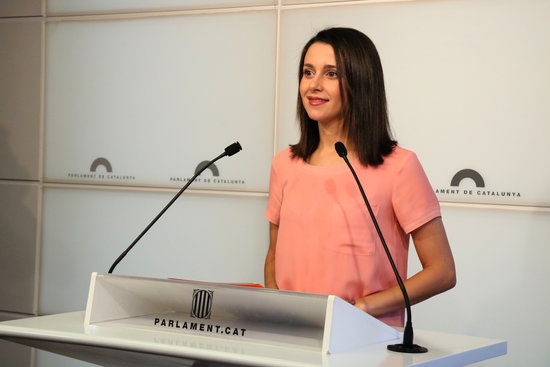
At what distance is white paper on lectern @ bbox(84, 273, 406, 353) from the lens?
1539 mm

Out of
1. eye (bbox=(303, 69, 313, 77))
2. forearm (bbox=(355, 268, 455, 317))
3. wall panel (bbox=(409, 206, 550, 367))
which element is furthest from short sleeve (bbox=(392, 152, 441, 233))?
wall panel (bbox=(409, 206, 550, 367))

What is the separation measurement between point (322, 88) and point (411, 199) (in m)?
0.40

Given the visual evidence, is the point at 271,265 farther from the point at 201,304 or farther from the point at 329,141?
the point at 201,304

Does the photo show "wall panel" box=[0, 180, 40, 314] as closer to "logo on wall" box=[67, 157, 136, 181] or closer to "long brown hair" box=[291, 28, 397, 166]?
"logo on wall" box=[67, 157, 136, 181]

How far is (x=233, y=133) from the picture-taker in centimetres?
375

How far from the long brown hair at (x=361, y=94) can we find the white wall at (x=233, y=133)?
1.13 m

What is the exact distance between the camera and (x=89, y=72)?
414cm

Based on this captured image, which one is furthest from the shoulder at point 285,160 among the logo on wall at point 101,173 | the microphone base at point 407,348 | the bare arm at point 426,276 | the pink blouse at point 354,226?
the logo on wall at point 101,173

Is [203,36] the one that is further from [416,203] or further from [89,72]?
[416,203]

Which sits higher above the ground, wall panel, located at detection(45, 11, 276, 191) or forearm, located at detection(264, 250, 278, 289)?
wall panel, located at detection(45, 11, 276, 191)

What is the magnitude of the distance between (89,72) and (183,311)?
265 cm

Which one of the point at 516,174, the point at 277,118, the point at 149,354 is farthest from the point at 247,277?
the point at 149,354

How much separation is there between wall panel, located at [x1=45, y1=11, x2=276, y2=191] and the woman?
141cm

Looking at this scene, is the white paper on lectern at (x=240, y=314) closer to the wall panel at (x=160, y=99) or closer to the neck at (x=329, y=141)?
the neck at (x=329, y=141)
